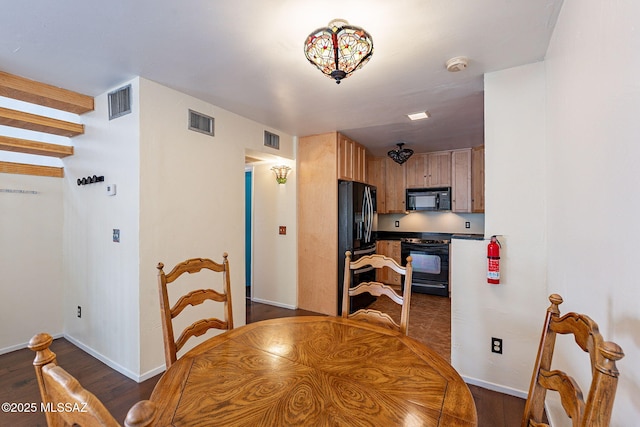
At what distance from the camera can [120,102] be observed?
246 centimetres

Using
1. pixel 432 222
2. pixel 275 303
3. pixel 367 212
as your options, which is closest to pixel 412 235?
pixel 432 222

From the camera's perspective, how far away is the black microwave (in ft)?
16.6

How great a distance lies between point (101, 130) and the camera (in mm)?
2678

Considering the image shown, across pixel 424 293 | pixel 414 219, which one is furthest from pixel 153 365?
pixel 414 219

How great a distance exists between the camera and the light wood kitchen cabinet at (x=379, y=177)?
5.65m

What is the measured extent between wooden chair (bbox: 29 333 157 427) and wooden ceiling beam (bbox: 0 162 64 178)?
341cm

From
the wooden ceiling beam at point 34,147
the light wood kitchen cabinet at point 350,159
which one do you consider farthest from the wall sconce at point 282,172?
the wooden ceiling beam at point 34,147

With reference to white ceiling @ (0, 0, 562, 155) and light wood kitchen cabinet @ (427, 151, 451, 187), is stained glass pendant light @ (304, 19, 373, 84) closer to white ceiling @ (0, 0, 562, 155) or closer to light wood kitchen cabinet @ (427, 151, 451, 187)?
white ceiling @ (0, 0, 562, 155)

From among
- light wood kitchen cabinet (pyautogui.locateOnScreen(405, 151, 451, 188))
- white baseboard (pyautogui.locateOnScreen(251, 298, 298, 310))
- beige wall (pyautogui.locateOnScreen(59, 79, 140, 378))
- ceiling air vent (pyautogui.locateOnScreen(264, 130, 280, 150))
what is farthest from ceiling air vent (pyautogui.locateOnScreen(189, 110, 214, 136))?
light wood kitchen cabinet (pyautogui.locateOnScreen(405, 151, 451, 188))

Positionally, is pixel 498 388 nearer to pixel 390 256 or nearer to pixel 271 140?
pixel 390 256

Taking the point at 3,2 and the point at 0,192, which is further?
the point at 0,192

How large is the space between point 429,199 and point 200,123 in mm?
4027

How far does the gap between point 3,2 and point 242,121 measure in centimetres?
193

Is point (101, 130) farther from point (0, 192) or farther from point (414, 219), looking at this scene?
point (414, 219)
